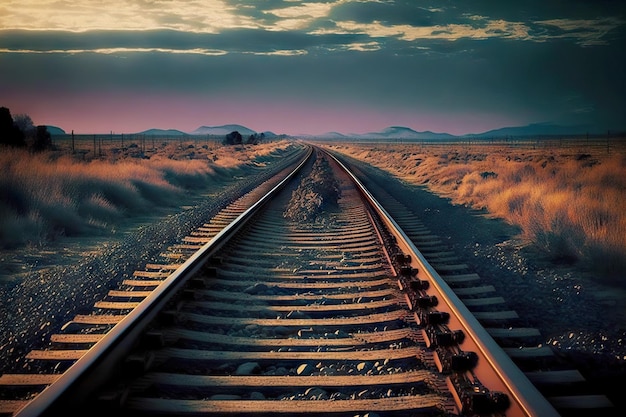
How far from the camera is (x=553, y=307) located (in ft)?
16.6

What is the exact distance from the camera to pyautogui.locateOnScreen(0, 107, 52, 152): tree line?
2741 cm

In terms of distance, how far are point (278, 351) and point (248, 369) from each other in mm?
384

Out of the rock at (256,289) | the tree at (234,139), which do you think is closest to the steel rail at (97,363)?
the rock at (256,289)

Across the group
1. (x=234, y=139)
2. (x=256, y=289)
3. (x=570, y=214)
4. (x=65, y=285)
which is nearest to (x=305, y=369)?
(x=256, y=289)

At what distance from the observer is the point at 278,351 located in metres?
3.72

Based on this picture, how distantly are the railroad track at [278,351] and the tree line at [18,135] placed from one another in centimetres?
2326

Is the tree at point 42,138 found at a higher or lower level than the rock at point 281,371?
higher

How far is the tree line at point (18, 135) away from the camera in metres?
27.4

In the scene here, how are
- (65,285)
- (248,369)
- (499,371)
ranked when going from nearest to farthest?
(499,371)
(248,369)
(65,285)

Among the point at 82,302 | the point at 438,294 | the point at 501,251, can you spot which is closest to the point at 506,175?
the point at 501,251

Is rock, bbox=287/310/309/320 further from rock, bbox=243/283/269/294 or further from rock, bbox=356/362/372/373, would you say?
rock, bbox=356/362/372/373

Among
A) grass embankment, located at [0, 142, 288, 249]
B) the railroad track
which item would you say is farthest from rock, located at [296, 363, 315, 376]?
grass embankment, located at [0, 142, 288, 249]

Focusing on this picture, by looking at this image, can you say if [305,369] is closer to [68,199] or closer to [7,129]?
[68,199]

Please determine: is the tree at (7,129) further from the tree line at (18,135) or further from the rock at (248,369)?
the rock at (248,369)
